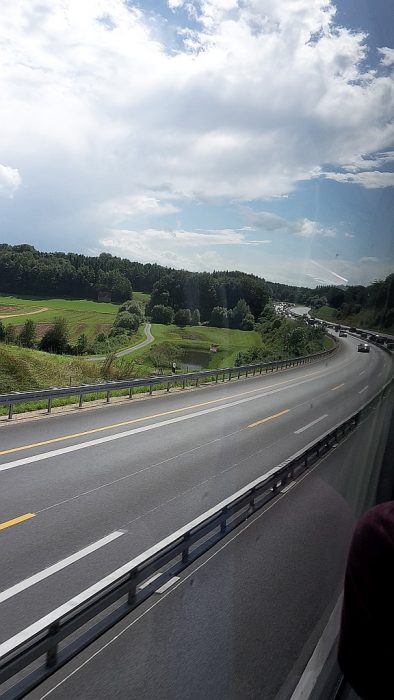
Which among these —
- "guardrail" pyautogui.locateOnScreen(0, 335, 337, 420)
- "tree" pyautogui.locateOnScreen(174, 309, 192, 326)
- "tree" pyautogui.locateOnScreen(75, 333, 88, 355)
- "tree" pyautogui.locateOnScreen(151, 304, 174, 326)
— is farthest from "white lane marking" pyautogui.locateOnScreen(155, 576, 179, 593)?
"tree" pyautogui.locateOnScreen(151, 304, 174, 326)

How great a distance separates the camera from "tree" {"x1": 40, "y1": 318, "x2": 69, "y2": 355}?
88.9ft

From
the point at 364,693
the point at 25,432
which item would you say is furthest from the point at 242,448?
the point at 364,693

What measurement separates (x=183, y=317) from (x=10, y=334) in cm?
825

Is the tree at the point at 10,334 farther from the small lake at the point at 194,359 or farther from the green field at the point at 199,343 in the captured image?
the small lake at the point at 194,359

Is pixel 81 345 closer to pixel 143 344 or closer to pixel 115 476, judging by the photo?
pixel 143 344

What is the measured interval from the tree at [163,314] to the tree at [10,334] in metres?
7.61

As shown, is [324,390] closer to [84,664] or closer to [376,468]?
[376,468]

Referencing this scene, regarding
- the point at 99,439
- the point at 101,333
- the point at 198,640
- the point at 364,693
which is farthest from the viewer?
the point at 101,333

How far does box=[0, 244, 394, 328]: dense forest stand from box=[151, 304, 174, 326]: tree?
79 millimetres

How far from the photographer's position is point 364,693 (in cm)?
163

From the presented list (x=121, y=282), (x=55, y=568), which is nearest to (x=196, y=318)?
(x=121, y=282)

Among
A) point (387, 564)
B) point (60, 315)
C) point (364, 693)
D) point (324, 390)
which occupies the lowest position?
point (324, 390)

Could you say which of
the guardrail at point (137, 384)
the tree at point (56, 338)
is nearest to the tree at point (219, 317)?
the guardrail at point (137, 384)

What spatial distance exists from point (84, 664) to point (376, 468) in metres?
3.75
